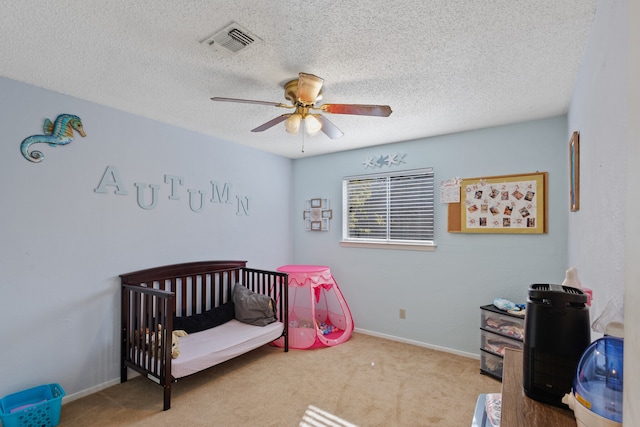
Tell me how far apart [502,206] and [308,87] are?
7.16 ft

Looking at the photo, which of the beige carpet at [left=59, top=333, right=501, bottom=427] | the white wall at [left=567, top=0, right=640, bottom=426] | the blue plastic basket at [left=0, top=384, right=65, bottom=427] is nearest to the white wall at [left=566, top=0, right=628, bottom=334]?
the white wall at [left=567, top=0, right=640, bottom=426]

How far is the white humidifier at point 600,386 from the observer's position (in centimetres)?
70

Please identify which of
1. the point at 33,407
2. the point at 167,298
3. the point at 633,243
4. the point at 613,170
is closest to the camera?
the point at 633,243

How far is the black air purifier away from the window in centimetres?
254

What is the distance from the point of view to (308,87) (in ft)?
6.75

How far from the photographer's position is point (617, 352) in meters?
0.72

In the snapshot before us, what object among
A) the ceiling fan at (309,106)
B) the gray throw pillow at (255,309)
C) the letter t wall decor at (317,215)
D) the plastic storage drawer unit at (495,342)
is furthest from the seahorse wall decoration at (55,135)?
the plastic storage drawer unit at (495,342)

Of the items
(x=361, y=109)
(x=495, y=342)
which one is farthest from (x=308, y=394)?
(x=361, y=109)

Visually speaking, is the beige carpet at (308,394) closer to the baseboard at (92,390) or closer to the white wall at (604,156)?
the baseboard at (92,390)

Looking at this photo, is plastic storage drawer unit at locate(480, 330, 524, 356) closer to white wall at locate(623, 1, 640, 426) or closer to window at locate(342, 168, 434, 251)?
window at locate(342, 168, 434, 251)

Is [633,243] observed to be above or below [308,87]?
below

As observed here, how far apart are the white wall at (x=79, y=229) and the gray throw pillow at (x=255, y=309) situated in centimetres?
63

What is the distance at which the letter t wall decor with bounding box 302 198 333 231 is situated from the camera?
14.2 feet

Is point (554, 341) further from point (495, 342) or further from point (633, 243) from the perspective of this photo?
point (495, 342)
